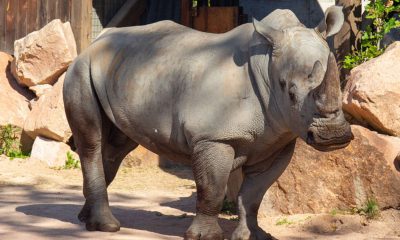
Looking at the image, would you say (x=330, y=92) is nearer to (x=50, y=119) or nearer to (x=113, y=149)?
(x=113, y=149)

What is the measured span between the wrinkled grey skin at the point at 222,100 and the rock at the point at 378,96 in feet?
6.42

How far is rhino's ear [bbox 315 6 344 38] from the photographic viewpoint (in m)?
6.90

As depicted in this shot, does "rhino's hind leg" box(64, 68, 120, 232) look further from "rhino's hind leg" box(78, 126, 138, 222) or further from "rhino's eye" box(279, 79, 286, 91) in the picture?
"rhino's eye" box(279, 79, 286, 91)

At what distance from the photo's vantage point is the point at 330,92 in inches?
243

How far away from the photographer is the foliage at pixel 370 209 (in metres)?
8.02

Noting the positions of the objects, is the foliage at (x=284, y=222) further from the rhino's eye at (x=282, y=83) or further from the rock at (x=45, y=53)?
the rock at (x=45, y=53)

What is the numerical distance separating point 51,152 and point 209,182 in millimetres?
5512

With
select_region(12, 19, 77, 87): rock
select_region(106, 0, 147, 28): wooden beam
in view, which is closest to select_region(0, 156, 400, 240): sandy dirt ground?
select_region(12, 19, 77, 87): rock

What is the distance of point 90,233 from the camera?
24.7 feet

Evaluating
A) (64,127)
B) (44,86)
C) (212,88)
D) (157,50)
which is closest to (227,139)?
(212,88)

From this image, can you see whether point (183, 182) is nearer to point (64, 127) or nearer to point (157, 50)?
point (64, 127)

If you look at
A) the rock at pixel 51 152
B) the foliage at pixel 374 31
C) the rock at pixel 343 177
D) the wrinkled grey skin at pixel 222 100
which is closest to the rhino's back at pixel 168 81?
the wrinkled grey skin at pixel 222 100

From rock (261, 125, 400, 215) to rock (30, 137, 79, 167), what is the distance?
4.20 meters

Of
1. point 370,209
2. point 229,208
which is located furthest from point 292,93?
point 229,208
